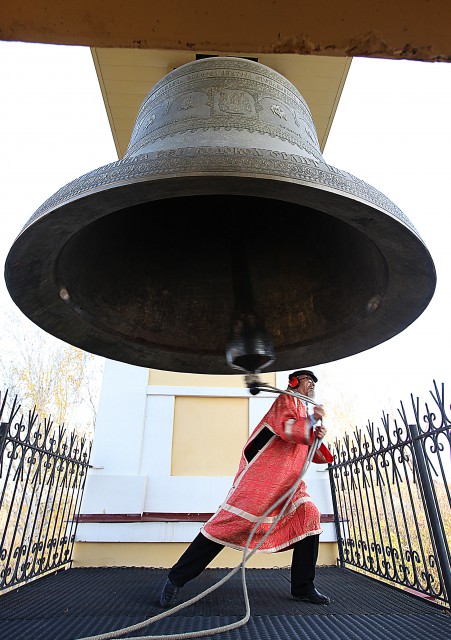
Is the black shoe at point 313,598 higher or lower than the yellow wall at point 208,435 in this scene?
lower


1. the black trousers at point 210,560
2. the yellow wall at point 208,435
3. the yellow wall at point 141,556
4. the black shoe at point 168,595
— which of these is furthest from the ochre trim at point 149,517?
the black shoe at point 168,595

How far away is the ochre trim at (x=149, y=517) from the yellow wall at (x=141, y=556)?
18cm

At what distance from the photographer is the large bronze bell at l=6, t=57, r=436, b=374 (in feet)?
4.24

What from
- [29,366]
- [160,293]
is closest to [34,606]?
[160,293]

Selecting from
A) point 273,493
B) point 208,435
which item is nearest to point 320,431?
point 273,493

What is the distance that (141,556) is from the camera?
374 cm

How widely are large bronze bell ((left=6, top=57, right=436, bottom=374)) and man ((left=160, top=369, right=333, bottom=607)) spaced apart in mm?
723

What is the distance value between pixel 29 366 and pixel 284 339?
506 inches

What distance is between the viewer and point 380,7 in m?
0.91

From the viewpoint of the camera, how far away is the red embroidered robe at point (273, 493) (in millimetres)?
2461

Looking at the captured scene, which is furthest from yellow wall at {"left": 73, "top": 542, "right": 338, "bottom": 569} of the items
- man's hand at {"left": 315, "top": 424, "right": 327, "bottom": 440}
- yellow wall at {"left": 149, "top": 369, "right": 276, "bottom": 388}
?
man's hand at {"left": 315, "top": 424, "right": 327, "bottom": 440}

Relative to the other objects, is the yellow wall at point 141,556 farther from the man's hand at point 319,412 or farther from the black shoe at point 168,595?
the man's hand at point 319,412

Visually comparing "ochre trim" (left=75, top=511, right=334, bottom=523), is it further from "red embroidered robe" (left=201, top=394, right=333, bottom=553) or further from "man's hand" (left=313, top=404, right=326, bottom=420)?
"man's hand" (left=313, top=404, right=326, bottom=420)

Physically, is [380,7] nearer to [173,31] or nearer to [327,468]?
[173,31]
